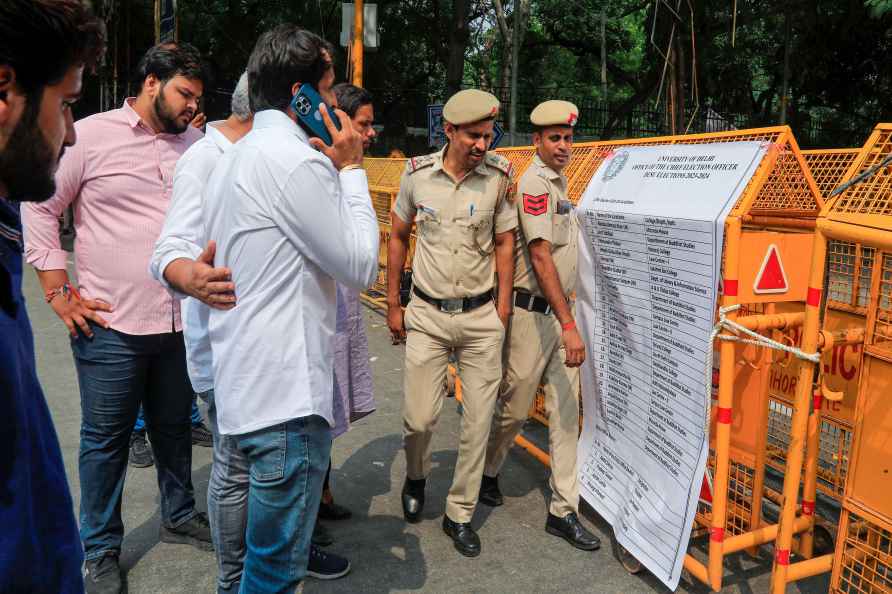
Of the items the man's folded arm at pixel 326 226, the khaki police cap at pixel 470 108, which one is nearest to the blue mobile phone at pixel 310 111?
the man's folded arm at pixel 326 226

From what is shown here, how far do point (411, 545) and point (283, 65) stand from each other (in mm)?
2395

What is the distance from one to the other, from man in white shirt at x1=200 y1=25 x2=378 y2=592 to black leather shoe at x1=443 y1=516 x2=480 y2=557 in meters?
1.45

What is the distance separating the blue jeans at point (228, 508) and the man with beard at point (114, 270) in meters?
0.90

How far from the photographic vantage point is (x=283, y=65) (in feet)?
6.82

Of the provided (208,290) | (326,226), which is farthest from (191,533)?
(326,226)

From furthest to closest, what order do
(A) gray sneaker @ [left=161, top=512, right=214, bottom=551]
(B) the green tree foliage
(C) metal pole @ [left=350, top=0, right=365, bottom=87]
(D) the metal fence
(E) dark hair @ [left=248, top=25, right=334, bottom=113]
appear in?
(D) the metal fence, (B) the green tree foliage, (C) metal pole @ [left=350, top=0, right=365, bottom=87], (A) gray sneaker @ [left=161, top=512, right=214, bottom=551], (E) dark hair @ [left=248, top=25, right=334, bottom=113]

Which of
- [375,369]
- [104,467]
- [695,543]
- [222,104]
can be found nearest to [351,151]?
[104,467]

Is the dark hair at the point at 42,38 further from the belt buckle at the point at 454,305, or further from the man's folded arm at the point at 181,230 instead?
the belt buckle at the point at 454,305

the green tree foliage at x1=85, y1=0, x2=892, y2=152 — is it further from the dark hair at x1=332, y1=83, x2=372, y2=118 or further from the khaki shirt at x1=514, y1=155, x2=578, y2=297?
the dark hair at x1=332, y1=83, x2=372, y2=118

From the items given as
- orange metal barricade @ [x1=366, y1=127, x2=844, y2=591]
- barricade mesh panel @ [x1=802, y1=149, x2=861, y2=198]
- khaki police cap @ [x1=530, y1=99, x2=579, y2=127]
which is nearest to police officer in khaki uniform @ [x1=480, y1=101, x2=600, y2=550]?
khaki police cap @ [x1=530, y1=99, x2=579, y2=127]

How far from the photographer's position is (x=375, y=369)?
21.8 feet

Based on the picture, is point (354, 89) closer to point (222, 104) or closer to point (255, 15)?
point (222, 104)

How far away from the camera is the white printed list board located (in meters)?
2.72

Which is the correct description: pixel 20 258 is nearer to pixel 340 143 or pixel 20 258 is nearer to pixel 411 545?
pixel 340 143
